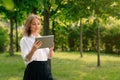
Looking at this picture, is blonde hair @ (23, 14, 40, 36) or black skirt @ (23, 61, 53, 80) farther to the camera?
black skirt @ (23, 61, 53, 80)

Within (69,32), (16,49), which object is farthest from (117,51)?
(16,49)

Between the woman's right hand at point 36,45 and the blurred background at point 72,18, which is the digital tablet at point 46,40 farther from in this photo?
the blurred background at point 72,18

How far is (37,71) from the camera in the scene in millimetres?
5797

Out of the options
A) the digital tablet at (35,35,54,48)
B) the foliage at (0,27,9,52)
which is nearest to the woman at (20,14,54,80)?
the digital tablet at (35,35,54,48)

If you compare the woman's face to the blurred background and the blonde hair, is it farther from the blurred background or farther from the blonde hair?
the blurred background

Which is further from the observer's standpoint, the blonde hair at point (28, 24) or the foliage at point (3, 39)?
the foliage at point (3, 39)

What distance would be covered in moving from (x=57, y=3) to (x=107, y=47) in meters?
15.6

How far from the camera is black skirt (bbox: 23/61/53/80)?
5.74 m

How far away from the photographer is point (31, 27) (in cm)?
564

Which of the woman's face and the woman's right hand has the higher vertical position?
the woman's face

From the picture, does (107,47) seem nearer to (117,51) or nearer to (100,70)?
(117,51)

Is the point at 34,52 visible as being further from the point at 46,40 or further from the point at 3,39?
the point at 3,39

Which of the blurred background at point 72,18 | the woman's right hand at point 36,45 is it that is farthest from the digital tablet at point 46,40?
the blurred background at point 72,18

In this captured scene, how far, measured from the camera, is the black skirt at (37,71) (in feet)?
18.8
